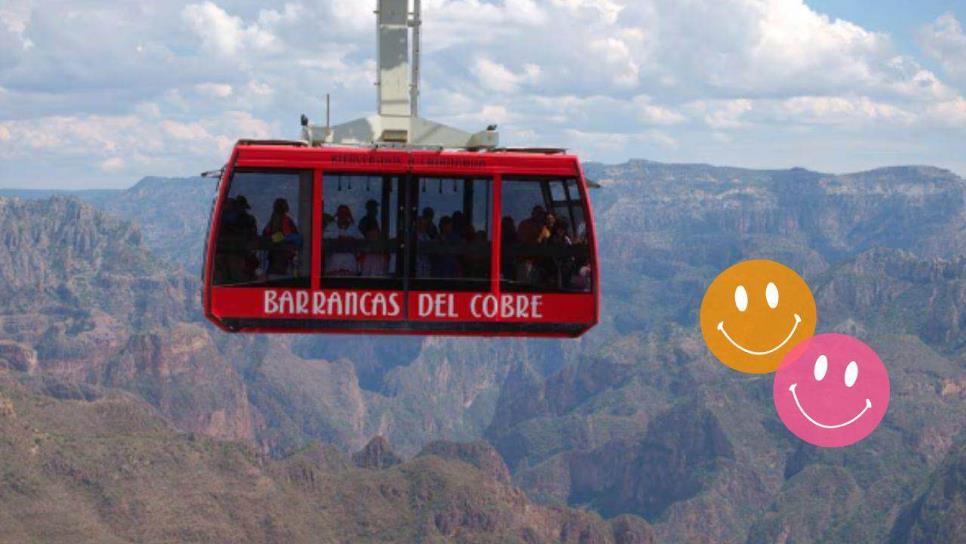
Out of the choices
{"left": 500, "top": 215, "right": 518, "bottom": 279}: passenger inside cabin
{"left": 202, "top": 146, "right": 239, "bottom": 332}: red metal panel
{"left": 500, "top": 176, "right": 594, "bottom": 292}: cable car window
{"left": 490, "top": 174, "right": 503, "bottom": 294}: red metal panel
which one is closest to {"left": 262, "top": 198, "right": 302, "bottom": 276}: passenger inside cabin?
{"left": 202, "top": 146, "right": 239, "bottom": 332}: red metal panel

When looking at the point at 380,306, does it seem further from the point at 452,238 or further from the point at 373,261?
the point at 452,238

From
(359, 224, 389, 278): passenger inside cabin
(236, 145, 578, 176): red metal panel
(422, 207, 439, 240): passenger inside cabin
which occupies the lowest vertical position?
(359, 224, 389, 278): passenger inside cabin

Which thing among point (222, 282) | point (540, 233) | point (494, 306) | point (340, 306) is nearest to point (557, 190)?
point (540, 233)

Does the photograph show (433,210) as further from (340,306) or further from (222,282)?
(222,282)

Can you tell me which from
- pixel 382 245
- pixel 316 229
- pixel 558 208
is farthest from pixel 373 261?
pixel 558 208

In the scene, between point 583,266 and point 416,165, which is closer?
point 416,165

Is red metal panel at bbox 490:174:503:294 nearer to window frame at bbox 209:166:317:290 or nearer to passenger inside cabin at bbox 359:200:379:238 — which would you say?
passenger inside cabin at bbox 359:200:379:238
